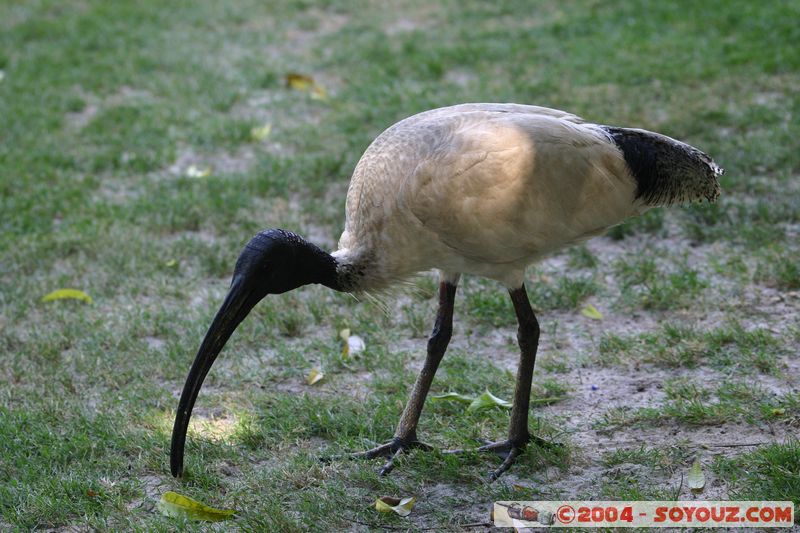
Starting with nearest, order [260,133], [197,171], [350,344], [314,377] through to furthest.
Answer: [314,377]
[350,344]
[197,171]
[260,133]

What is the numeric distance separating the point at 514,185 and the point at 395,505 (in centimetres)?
135

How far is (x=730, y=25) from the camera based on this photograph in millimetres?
9117

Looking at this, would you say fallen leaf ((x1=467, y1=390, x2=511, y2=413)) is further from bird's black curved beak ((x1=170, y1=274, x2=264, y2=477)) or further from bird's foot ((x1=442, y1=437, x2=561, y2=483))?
bird's black curved beak ((x1=170, y1=274, x2=264, y2=477))

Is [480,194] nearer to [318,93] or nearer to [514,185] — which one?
[514,185]

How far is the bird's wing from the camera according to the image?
3936 millimetres

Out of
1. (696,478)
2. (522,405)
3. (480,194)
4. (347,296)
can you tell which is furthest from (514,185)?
(347,296)

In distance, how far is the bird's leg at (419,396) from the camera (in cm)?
420

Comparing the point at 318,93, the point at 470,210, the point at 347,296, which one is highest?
the point at 470,210

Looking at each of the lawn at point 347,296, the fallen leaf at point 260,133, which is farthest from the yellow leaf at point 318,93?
the fallen leaf at point 260,133

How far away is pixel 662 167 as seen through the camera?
4.27m

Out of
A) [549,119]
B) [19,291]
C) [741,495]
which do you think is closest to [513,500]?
[741,495]

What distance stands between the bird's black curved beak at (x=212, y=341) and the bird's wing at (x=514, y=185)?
0.76 m

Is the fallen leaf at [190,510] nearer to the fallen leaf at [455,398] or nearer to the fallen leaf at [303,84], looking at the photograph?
the fallen leaf at [455,398]

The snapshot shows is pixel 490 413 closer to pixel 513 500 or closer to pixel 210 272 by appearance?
pixel 513 500
